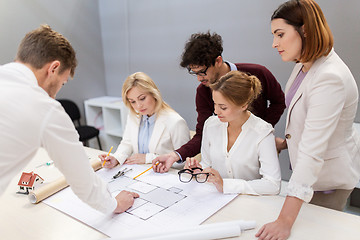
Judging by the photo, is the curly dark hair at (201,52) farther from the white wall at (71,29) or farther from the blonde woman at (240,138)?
the white wall at (71,29)

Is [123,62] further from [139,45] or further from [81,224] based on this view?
[81,224]

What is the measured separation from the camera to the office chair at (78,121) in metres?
3.44

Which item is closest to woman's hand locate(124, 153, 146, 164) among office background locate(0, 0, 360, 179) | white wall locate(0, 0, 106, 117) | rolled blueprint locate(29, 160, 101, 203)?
rolled blueprint locate(29, 160, 101, 203)

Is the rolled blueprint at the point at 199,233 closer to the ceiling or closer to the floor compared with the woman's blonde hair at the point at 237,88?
closer to the floor

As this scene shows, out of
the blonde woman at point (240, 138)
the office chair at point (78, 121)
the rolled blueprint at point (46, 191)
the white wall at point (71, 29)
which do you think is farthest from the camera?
the office chair at point (78, 121)

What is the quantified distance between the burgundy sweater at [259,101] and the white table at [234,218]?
0.66 meters

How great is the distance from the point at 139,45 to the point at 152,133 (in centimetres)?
205

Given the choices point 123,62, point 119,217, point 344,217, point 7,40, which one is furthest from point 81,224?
point 123,62

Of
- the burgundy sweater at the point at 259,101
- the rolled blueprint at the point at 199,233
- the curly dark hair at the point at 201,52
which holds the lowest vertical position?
the rolled blueprint at the point at 199,233

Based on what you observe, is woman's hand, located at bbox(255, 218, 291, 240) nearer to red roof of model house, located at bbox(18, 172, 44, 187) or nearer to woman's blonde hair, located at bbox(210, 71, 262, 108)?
woman's blonde hair, located at bbox(210, 71, 262, 108)

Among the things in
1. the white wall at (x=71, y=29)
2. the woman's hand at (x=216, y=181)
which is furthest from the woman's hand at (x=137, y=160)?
the white wall at (x=71, y=29)

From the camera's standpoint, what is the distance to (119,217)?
1157 mm

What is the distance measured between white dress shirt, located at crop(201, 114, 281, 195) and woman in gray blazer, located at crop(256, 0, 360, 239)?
0.74 feet

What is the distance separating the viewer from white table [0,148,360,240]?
1036mm
